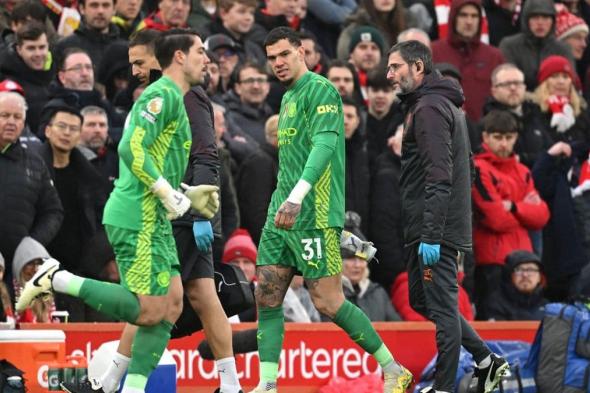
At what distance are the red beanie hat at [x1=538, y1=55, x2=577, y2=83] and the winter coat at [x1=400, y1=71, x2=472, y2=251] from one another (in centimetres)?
661

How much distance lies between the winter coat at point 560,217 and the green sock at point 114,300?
7.73 m

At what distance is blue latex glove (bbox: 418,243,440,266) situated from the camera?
11633mm

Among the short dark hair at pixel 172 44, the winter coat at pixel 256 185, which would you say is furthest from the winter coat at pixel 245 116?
the short dark hair at pixel 172 44

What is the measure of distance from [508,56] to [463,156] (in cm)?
768

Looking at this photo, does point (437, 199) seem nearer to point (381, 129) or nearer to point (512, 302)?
point (512, 302)

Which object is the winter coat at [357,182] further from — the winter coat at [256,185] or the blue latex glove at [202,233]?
the blue latex glove at [202,233]

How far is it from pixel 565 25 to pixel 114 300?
11135 mm

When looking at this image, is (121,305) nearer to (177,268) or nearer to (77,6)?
(177,268)

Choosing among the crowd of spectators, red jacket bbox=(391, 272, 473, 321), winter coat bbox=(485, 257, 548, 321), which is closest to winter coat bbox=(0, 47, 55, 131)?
the crowd of spectators

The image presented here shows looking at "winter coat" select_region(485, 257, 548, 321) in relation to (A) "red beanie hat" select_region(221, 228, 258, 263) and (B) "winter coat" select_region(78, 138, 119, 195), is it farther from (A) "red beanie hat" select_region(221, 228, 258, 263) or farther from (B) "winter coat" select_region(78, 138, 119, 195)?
(B) "winter coat" select_region(78, 138, 119, 195)

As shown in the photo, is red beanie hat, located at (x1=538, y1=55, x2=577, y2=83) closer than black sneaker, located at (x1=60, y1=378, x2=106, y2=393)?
No

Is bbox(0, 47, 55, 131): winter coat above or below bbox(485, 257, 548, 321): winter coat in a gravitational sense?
above

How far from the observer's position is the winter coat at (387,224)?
53.4ft

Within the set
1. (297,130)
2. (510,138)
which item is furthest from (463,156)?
(510,138)
